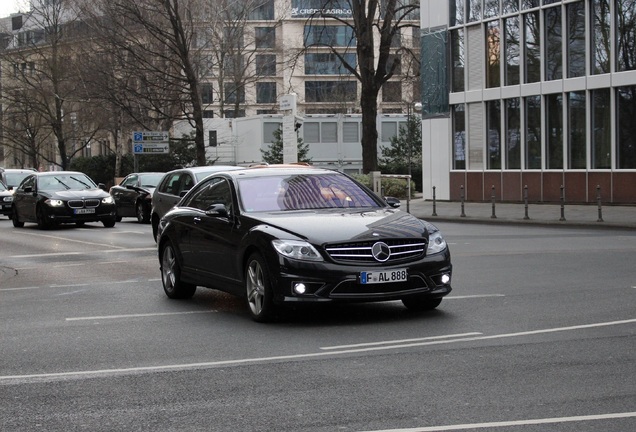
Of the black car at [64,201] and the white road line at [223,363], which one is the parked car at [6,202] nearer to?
the black car at [64,201]

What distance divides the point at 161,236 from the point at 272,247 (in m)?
3.51

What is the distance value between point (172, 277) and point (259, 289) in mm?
2617

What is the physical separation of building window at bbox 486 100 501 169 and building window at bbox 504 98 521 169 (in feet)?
1.42

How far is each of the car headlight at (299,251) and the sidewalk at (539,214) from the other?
632 inches

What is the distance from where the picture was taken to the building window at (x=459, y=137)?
40.6 m

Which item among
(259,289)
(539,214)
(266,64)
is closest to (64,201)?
(539,214)

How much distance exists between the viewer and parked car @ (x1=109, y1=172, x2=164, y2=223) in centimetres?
3307

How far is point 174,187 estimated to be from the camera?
22.8 metres

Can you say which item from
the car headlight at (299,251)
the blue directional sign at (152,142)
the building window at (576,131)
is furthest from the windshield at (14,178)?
the car headlight at (299,251)

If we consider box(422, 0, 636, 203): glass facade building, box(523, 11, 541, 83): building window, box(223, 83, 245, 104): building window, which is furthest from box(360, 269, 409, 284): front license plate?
box(223, 83, 245, 104): building window

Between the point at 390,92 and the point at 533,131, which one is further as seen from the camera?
the point at 390,92

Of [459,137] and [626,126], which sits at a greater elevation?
[626,126]

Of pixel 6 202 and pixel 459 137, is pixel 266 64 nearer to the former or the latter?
pixel 459 137

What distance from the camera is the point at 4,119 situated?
79250mm
